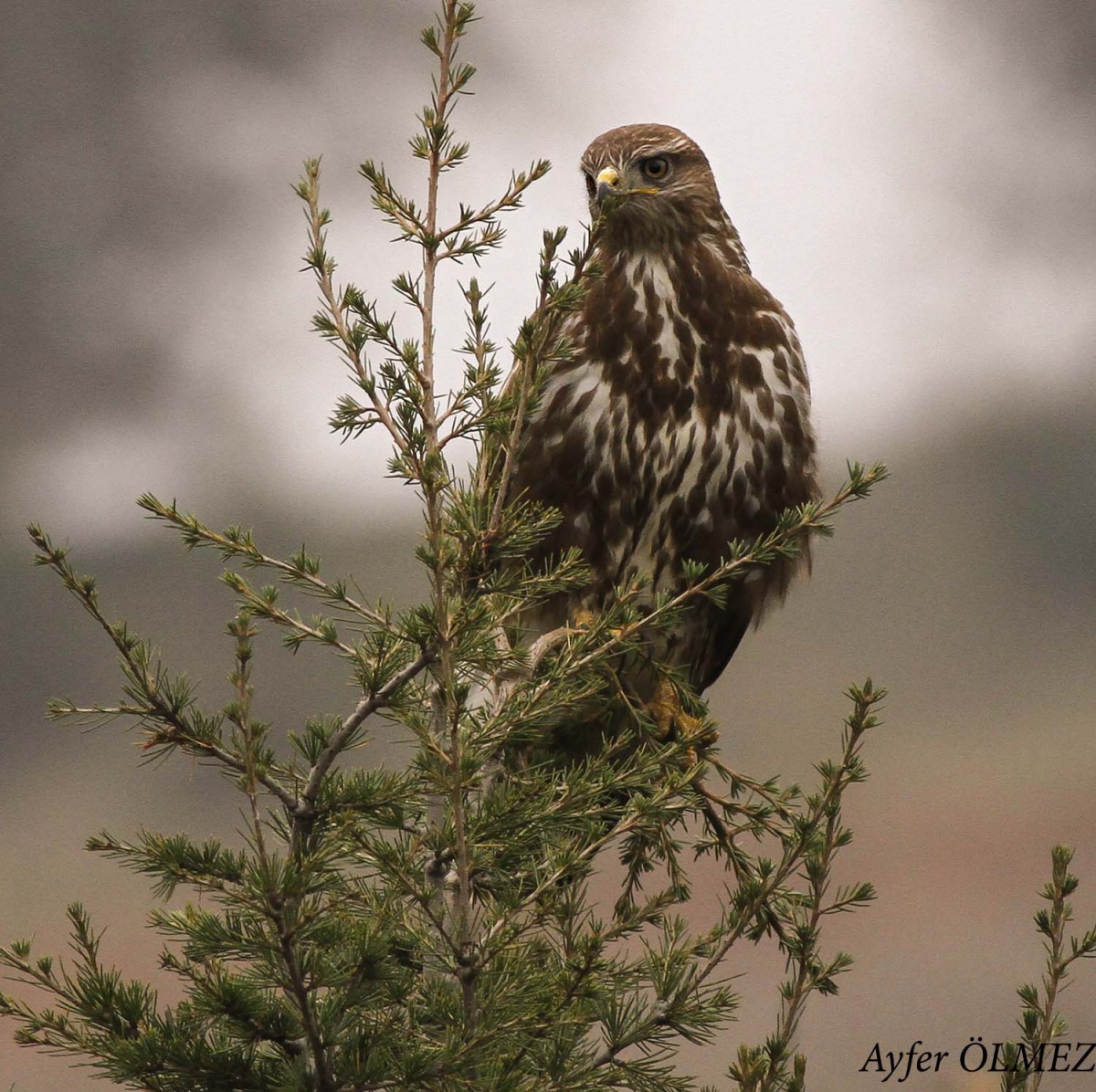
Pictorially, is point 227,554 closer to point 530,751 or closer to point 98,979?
point 98,979

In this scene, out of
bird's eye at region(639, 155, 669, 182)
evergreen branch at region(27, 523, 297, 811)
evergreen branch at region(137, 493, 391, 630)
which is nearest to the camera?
evergreen branch at region(27, 523, 297, 811)

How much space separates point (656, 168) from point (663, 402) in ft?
1.85

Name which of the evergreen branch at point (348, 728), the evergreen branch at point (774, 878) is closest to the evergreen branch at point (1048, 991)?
the evergreen branch at point (774, 878)

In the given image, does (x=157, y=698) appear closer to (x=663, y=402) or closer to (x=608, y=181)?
(x=663, y=402)

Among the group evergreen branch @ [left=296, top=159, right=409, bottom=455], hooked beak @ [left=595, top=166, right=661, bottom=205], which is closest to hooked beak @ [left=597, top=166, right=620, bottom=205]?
hooked beak @ [left=595, top=166, right=661, bottom=205]

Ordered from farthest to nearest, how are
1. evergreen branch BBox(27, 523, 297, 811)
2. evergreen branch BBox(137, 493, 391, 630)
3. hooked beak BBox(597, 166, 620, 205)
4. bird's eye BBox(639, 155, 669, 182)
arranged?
bird's eye BBox(639, 155, 669, 182) < hooked beak BBox(597, 166, 620, 205) < evergreen branch BBox(137, 493, 391, 630) < evergreen branch BBox(27, 523, 297, 811)

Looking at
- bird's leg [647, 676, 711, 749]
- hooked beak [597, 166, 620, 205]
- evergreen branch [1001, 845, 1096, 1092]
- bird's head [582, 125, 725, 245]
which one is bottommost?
evergreen branch [1001, 845, 1096, 1092]

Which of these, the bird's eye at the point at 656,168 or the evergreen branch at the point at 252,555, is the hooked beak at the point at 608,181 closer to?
the bird's eye at the point at 656,168

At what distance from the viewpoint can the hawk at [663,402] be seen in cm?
306

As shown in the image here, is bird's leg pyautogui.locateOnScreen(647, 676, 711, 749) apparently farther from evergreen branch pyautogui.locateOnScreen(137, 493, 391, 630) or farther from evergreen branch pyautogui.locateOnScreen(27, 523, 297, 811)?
evergreen branch pyautogui.locateOnScreen(27, 523, 297, 811)

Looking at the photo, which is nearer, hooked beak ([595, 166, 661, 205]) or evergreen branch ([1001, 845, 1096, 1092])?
evergreen branch ([1001, 845, 1096, 1092])

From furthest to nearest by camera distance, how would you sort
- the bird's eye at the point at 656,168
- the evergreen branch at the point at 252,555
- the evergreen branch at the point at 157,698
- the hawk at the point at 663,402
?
the bird's eye at the point at 656,168 → the hawk at the point at 663,402 → the evergreen branch at the point at 252,555 → the evergreen branch at the point at 157,698

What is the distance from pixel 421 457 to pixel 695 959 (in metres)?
0.84

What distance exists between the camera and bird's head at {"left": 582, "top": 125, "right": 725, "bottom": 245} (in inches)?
123
